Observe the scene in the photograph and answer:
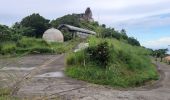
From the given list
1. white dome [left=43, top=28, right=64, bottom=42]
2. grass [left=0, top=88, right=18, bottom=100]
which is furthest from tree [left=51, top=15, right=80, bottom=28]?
grass [left=0, top=88, right=18, bottom=100]

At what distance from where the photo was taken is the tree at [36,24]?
5869 centimetres

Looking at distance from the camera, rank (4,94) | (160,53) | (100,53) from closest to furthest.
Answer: (4,94), (100,53), (160,53)

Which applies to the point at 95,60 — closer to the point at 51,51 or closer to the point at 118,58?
the point at 118,58

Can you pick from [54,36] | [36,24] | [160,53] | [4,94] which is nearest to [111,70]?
[4,94]

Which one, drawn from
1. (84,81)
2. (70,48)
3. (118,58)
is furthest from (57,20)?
(70,48)

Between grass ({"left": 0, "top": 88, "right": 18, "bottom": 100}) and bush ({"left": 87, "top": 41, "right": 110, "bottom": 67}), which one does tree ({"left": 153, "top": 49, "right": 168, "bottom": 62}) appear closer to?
bush ({"left": 87, "top": 41, "right": 110, "bottom": 67})

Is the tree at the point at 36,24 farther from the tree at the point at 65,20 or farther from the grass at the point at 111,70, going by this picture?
the grass at the point at 111,70

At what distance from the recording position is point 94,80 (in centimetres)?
1783

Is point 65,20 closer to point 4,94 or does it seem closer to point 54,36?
point 54,36

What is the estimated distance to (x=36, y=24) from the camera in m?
58.5

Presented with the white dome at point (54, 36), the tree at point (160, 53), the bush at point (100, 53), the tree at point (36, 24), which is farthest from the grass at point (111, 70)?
the tree at point (36, 24)

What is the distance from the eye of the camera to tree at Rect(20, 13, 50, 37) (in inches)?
2311

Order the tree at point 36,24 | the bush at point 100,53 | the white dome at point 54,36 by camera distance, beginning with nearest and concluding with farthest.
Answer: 1. the bush at point 100,53
2. the white dome at point 54,36
3. the tree at point 36,24

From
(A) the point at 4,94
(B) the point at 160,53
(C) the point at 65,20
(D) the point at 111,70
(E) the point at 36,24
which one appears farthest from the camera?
(C) the point at 65,20
